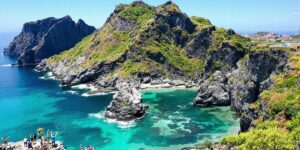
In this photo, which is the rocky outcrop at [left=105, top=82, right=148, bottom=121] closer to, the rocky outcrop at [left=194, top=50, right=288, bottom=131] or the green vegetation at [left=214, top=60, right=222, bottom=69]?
the rocky outcrop at [left=194, top=50, right=288, bottom=131]

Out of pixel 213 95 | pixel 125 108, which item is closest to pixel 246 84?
pixel 213 95

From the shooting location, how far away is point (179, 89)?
187875 millimetres

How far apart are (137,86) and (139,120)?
60.1m

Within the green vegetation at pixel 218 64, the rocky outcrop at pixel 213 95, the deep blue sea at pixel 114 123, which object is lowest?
the deep blue sea at pixel 114 123

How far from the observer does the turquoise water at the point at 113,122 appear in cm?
11262

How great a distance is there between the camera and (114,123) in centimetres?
13100

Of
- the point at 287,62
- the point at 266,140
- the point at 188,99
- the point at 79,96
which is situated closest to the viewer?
the point at 266,140

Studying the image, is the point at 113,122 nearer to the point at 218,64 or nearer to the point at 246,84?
the point at 246,84

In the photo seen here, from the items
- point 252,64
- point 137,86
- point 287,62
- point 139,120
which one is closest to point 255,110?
point 287,62

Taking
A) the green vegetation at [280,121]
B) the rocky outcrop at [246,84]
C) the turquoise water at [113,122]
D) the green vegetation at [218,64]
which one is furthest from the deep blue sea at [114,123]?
the green vegetation at [218,64]

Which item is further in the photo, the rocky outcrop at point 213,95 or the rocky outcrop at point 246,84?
the rocky outcrop at point 213,95

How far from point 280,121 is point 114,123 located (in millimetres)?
62052

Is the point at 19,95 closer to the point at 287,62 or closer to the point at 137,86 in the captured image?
the point at 137,86

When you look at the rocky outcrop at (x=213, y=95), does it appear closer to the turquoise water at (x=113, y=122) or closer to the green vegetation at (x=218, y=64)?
the turquoise water at (x=113, y=122)
